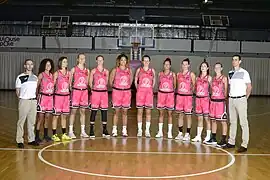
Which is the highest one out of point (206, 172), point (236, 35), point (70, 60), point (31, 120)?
point (236, 35)

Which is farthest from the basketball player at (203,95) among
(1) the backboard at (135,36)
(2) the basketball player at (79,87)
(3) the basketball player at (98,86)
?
(1) the backboard at (135,36)

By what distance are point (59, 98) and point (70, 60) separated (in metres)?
17.5

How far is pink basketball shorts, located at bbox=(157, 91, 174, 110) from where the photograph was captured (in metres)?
9.90

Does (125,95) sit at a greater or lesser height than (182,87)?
lesser

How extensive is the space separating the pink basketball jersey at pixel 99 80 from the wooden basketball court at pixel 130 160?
1.16 meters

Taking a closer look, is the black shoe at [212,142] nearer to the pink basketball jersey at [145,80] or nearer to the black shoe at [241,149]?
the black shoe at [241,149]

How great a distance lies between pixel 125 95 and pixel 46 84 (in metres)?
1.79

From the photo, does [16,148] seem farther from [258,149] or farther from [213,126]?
[258,149]

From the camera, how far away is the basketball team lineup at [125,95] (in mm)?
8703

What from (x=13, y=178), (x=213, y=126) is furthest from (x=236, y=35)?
(x=13, y=178)

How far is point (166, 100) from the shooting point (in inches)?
391

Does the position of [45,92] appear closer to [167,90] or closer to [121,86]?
[121,86]

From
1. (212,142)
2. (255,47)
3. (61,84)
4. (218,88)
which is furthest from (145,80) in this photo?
(255,47)

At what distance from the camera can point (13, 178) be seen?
629cm
